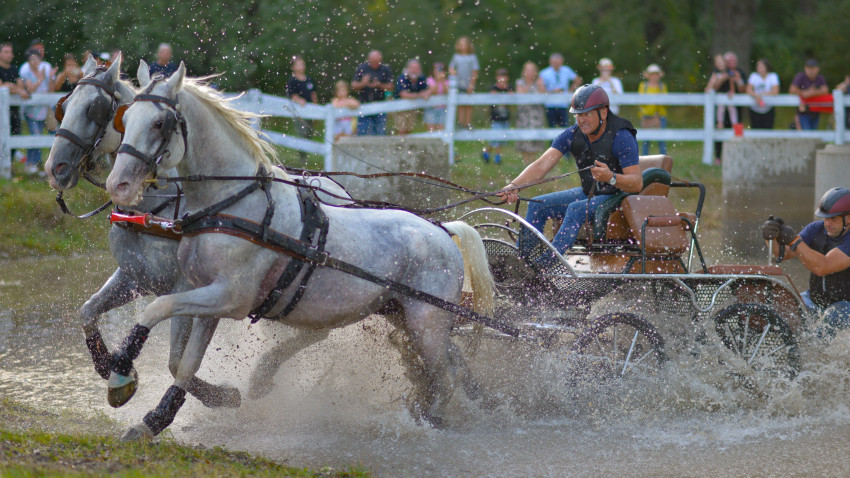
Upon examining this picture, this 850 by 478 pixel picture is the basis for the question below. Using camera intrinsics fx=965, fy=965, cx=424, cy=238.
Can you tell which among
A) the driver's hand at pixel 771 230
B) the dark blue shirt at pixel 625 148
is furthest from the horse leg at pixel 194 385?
the driver's hand at pixel 771 230

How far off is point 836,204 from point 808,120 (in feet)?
38.7

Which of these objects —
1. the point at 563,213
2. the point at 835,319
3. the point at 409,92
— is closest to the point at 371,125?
the point at 409,92

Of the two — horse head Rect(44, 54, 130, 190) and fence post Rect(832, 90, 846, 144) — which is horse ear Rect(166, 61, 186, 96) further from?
fence post Rect(832, 90, 846, 144)

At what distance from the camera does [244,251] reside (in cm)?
489

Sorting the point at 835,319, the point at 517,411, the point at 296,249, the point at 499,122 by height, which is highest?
the point at 499,122

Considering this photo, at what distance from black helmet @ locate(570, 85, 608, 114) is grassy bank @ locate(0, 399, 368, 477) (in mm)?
2879

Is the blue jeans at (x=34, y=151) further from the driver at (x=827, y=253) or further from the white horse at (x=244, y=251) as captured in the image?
the driver at (x=827, y=253)

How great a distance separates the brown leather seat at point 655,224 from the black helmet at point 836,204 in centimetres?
94

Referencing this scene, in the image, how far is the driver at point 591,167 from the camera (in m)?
6.25

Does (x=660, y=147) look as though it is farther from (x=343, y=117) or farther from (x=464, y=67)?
(x=343, y=117)

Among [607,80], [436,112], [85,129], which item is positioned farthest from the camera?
[607,80]

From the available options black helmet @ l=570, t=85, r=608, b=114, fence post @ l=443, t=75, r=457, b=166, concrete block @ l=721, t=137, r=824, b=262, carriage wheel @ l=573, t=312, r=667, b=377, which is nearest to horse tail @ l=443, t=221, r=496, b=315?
carriage wheel @ l=573, t=312, r=667, b=377

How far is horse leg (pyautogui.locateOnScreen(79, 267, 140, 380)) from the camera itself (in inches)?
220

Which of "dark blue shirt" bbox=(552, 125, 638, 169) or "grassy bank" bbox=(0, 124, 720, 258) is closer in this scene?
"dark blue shirt" bbox=(552, 125, 638, 169)
